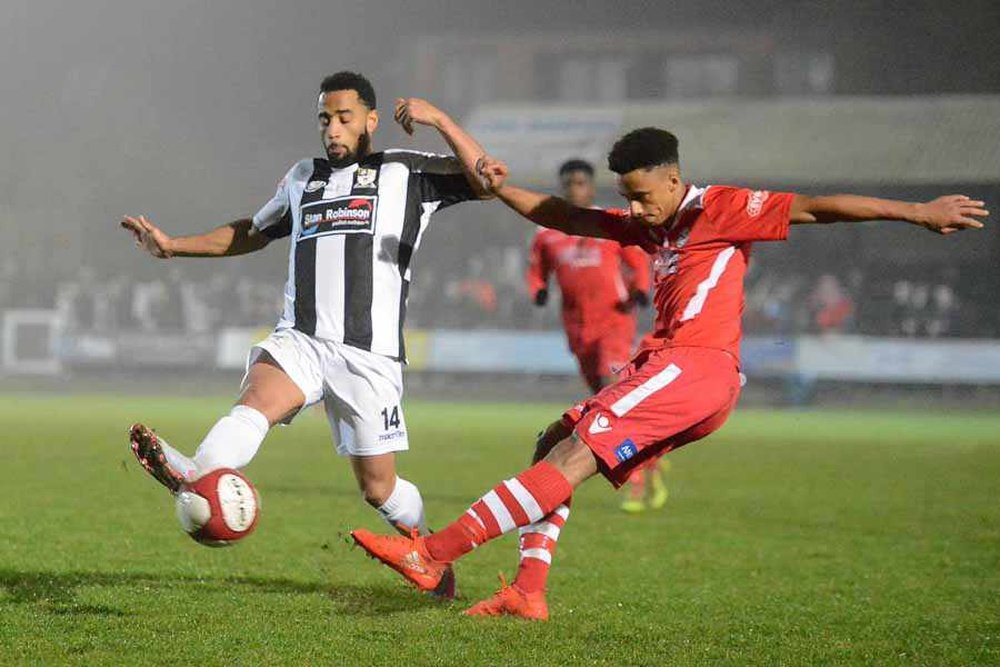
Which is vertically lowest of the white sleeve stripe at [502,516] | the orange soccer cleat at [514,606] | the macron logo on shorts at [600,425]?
the orange soccer cleat at [514,606]

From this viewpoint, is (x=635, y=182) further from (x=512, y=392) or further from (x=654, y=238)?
(x=512, y=392)

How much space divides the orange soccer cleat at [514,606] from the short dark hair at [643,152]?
1.81 meters

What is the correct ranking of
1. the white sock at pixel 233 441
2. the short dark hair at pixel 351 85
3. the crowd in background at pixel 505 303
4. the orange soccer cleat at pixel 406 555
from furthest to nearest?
the crowd in background at pixel 505 303
the short dark hair at pixel 351 85
the white sock at pixel 233 441
the orange soccer cleat at pixel 406 555

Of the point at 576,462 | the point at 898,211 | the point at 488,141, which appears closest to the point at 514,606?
the point at 576,462

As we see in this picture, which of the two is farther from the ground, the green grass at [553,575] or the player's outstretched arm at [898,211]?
the player's outstretched arm at [898,211]

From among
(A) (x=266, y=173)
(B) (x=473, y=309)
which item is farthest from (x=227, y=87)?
(B) (x=473, y=309)

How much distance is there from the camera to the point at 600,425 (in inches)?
222

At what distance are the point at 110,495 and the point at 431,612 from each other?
545cm

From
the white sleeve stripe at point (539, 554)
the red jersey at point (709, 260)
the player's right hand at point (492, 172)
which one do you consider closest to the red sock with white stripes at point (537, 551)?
the white sleeve stripe at point (539, 554)

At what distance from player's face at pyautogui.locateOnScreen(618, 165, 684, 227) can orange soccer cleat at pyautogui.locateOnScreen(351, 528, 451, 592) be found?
1622mm

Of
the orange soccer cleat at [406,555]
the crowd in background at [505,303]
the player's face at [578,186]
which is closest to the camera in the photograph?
the orange soccer cleat at [406,555]

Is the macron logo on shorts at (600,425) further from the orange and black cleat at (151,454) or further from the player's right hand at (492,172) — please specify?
the orange and black cleat at (151,454)

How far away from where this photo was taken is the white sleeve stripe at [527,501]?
562 centimetres

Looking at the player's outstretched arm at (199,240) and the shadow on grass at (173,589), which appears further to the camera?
the player's outstretched arm at (199,240)
